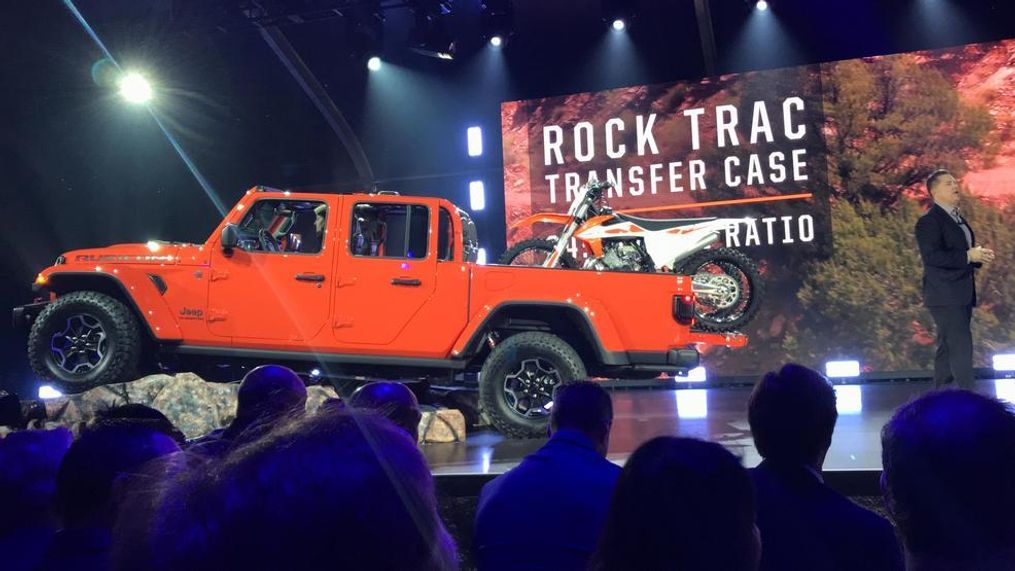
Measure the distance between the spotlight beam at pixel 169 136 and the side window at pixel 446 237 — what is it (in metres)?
6.29

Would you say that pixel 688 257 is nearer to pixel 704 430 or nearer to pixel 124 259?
pixel 704 430

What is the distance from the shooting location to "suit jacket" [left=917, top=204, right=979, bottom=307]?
203 inches

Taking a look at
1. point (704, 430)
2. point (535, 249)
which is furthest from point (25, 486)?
point (535, 249)

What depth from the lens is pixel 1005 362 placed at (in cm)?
975

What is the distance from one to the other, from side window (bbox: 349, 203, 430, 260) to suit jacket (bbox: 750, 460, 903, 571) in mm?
4342

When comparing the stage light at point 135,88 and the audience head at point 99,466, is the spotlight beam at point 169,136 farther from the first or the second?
the audience head at point 99,466

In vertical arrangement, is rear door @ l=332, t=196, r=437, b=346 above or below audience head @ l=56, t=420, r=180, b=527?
above

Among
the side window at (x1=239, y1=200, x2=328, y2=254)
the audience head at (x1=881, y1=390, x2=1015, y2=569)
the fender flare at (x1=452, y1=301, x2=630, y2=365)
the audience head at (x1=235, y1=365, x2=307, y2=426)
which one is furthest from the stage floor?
the side window at (x1=239, y1=200, x2=328, y2=254)

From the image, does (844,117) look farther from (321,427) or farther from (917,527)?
(321,427)

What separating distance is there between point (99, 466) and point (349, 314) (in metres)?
4.32

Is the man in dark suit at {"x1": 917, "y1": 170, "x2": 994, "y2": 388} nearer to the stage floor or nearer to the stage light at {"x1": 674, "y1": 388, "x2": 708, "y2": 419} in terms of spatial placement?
the stage floor

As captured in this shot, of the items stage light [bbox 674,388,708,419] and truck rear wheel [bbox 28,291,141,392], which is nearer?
truck rear wheel [bbox 28,291,141,392]

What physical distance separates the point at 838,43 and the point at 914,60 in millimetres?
1033

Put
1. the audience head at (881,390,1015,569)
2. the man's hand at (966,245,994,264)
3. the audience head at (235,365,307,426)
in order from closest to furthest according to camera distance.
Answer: the audience head at (881,390,1015,569), the audience head at (235,365,307,426), the man's hand at (966,245,994,264)
